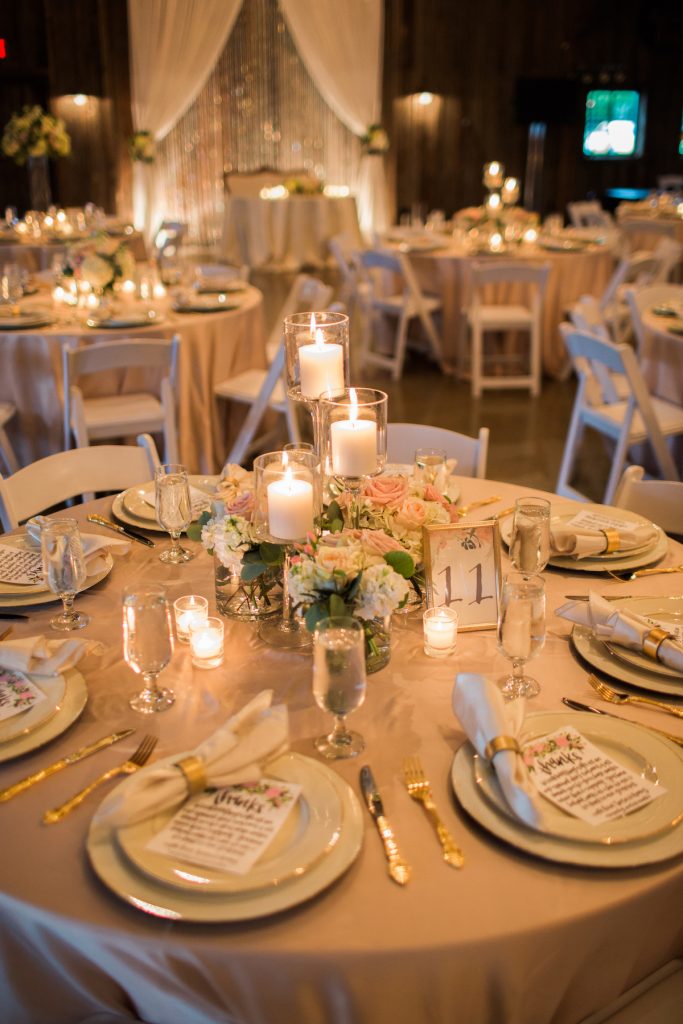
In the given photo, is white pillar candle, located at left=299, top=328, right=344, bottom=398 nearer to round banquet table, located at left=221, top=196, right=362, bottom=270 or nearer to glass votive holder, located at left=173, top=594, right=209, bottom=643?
glass votive holder, located at left=173, top=594, right=209, bottom=643

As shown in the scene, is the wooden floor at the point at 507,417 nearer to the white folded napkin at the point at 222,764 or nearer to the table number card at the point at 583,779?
the table number card at the point at 583,779

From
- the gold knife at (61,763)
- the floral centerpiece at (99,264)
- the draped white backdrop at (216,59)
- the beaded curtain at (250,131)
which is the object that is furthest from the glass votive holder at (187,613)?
the beaded curtain at (250,131)

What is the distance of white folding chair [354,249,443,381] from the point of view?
6488 mm

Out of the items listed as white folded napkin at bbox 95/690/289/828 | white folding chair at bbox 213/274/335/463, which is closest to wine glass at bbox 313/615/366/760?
white folded napkin at bbox 95/690/289/828

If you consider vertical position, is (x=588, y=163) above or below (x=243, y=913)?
above

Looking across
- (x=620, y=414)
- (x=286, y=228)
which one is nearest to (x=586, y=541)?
(x=620, y=414)

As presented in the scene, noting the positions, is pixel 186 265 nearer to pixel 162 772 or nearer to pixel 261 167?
pixel 162 772

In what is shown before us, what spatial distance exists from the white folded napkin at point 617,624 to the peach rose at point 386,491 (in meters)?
0.34

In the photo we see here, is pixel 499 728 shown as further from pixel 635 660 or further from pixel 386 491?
pixel 386 491

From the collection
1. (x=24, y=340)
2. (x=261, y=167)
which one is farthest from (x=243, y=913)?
(x=261, y=167)

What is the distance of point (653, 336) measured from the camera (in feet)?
13.8

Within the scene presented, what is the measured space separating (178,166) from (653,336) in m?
8.67

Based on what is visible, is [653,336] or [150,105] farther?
[150,105]

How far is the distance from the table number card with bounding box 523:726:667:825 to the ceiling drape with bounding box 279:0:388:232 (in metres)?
11.3
